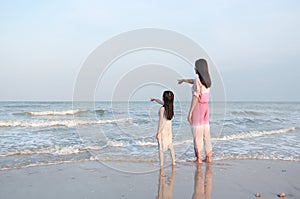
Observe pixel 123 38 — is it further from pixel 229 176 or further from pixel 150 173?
pixel 229 176

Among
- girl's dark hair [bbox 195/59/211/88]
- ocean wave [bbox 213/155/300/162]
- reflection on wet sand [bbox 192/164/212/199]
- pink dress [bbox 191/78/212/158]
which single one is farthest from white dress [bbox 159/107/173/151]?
ocean wave [bbox 213/155/300/162]

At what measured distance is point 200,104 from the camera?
21.1 ft

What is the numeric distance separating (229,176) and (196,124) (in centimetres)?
122

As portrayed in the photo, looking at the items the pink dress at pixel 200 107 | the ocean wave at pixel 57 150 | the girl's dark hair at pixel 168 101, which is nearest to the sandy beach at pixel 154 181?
the pink dress at pixel 200 107

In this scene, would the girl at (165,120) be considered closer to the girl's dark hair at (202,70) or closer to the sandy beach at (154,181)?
the sandy beach at (154,181)

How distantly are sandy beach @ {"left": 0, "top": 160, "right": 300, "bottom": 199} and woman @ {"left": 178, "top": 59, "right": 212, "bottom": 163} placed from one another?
62 centimetres

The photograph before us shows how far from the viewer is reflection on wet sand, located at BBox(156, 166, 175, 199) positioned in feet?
15.0

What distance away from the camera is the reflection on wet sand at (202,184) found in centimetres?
460

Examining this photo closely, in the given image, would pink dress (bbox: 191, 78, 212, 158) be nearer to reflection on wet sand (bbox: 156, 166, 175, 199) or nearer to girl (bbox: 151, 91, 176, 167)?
girl (bbox: 151, 91, 176, 167)

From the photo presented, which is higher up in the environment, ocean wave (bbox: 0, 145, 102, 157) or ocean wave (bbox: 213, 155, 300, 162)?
ocean wave (bbox: 213, 155, 300, 162)

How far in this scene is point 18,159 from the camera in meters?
7.51

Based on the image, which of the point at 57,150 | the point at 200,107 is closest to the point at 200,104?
the point at 200,107

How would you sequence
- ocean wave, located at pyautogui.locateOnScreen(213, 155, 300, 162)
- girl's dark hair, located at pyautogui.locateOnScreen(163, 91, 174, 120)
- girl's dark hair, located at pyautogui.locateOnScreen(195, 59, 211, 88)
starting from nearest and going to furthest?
girl's dark hair, located at pyautogui.locateOnScreen(163, 91, 174, 120) → girl's dark hair, located at pyautogui.locateOnScreen(195, 59, 211, 88) → ocean wave, located at pyautogui.locateOnScreen(213, 155, 300, 162)

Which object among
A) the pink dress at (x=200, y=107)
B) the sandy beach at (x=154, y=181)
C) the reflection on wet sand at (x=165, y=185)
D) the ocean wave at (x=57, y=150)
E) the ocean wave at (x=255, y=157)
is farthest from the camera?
the ocean wave at (x=57, y=150)
